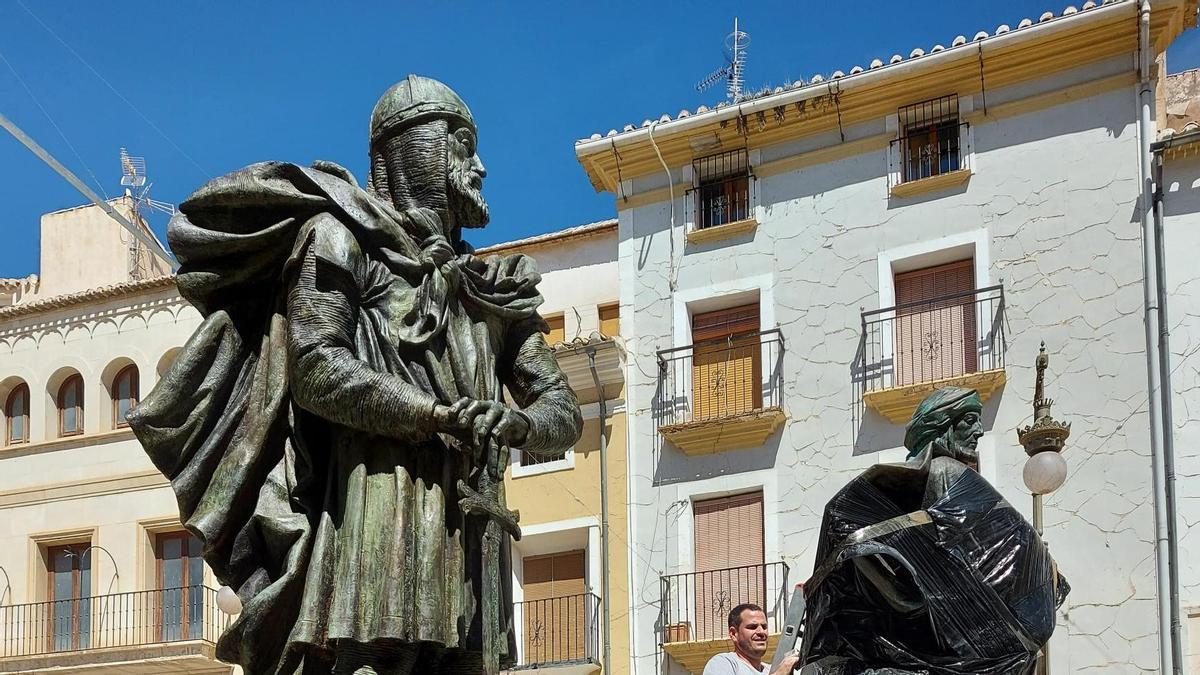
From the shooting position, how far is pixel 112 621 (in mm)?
36594

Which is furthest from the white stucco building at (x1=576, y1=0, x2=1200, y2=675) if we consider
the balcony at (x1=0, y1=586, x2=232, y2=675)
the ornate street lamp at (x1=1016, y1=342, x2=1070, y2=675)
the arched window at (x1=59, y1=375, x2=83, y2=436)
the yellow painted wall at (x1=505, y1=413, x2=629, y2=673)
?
the arched window at (x1=59, y1=375, x2=83, y2=436)

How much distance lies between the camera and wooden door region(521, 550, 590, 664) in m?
32.2

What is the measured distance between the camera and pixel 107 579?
3703cm

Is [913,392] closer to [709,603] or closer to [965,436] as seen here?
[709,603]

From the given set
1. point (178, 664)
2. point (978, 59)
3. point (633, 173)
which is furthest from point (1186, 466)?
point (178, 664)

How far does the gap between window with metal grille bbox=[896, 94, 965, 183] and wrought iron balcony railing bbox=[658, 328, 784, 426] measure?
311cm

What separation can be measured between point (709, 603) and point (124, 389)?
515 inches

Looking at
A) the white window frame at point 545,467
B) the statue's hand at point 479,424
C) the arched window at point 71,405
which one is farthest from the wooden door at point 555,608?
the statue's hand at point 479,424

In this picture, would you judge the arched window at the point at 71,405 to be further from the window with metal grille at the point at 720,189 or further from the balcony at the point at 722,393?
the window with metal grille at the point at 720,189

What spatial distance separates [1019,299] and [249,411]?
78.5 ft

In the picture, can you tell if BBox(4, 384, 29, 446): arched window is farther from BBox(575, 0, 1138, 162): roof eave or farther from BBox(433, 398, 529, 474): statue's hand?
BBox(433, 398, 529, 474): statue's hand

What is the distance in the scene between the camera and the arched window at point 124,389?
38.6 m

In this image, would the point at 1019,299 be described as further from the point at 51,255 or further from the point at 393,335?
the point at 393,335

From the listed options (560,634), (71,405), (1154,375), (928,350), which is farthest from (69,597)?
(1154,375)
